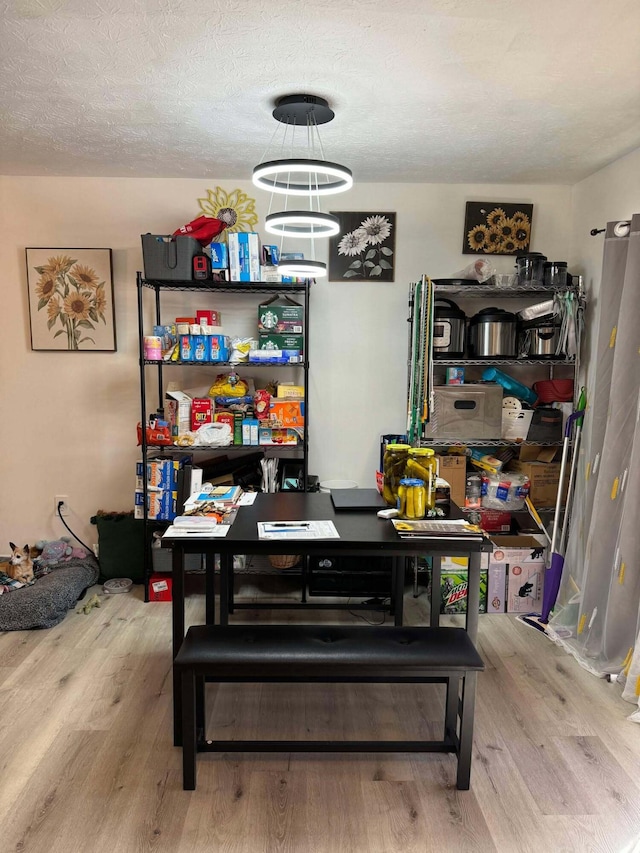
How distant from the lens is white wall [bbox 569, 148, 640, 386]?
9.79 ft

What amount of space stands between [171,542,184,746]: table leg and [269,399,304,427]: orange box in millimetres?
1451

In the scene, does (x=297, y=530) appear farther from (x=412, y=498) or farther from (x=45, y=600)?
(x=45, y=600)

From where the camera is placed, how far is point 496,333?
3371 millimetres

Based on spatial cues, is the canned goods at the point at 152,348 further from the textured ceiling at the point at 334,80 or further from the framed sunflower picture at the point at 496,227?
the framed sunflower picture at the point at 496,227

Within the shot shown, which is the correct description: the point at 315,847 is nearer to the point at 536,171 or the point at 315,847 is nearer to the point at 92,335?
the point at 92,335

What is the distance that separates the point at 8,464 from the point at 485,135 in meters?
3.38

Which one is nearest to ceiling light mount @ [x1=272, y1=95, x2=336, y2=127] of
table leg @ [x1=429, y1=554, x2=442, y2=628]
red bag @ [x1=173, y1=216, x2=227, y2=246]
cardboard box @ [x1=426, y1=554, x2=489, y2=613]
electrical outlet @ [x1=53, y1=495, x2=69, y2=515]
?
red bag @ [x1=173, y1=216, x2=227, y2=246]

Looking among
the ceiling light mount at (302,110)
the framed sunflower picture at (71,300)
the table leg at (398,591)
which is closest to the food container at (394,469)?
the table leg at (398,591)

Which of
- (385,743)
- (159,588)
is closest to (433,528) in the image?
(385,743)

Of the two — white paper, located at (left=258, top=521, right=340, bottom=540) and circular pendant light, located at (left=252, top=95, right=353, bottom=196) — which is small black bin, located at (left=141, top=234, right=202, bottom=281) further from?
white paper, located at (left=258, top=521, right=340, bottom=540)

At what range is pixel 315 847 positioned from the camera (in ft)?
5.56

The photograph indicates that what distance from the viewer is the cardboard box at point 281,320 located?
11.1 ft

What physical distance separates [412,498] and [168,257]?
6.44 ft

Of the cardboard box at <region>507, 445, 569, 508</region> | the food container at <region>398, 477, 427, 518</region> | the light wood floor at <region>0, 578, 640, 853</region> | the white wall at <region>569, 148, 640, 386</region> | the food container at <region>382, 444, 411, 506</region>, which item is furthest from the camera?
the cardboard box at <region>507, 445, 569, 508</region>
